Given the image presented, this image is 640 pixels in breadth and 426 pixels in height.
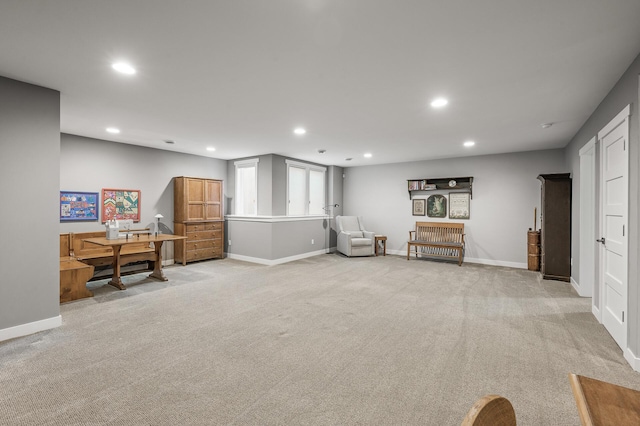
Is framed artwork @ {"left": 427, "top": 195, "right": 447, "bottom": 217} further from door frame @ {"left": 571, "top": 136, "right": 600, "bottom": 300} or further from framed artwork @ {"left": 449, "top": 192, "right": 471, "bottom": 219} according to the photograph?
door frame @ {"left": 571, "top": 136, "right": 600, "bottom": 300}

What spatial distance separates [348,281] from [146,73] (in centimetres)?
402

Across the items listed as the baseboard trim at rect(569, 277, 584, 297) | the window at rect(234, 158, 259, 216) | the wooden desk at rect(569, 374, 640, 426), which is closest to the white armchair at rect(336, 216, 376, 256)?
the window at rect(234, 158, 259, 216)

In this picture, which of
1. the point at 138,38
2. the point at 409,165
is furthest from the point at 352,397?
the point at 409,165

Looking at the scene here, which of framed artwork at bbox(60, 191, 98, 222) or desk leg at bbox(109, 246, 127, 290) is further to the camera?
framed artwork at bbox(60, 191, 98, 222)

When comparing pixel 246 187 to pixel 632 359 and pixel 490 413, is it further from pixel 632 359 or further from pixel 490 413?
pixel 490 413

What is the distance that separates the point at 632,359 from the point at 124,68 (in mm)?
4933

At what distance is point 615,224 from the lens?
118 inches

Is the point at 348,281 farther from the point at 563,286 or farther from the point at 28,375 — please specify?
the point at 28,375

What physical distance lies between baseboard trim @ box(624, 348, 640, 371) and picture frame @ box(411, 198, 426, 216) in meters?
5.29

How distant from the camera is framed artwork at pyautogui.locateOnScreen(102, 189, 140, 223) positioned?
5.68 meters

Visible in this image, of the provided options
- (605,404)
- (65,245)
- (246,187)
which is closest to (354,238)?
(246,187)

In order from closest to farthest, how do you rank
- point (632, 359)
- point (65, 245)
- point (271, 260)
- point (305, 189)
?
point (632, 359) < point (65, 245) < point (271, 260) < point (305, 189)

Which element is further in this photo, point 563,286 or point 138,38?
point 563,286

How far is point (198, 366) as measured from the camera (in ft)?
7.99
